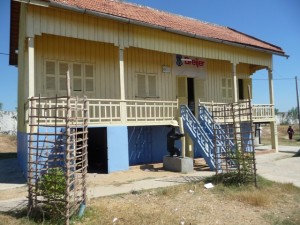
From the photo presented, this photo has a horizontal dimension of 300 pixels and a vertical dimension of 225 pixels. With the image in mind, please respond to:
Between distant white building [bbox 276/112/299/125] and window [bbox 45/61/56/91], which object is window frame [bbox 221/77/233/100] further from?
distant white building [bbox 276/112/299/125]

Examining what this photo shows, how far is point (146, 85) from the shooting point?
14.1m

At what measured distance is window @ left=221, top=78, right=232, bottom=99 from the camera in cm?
1727

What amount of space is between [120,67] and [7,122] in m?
28.2

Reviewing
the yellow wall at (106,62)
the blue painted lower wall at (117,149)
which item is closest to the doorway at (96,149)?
the blue painted lower wall at (117,149)

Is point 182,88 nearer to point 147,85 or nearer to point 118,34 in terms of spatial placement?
point 147,85

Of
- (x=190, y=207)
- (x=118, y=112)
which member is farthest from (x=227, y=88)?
(x=190, y=207)

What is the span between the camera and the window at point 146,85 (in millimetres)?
13930

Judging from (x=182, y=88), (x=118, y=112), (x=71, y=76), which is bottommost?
(x=118, y=112)

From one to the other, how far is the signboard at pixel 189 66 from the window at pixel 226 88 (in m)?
1.59

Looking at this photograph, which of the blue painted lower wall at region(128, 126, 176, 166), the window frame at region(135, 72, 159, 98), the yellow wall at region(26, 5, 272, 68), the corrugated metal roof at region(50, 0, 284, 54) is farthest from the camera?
the window frame at region(135, 72, 159, 98)

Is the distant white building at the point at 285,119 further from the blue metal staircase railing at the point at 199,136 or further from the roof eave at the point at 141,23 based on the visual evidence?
the blue metal staircase railing at the point at 199,136

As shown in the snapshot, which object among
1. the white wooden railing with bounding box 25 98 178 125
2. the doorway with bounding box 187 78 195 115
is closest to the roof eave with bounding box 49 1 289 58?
the doorway with bounding box 187 78 195 115

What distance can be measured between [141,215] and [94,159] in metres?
6.85

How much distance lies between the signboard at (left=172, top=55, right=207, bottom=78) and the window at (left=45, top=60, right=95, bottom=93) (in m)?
4.50
